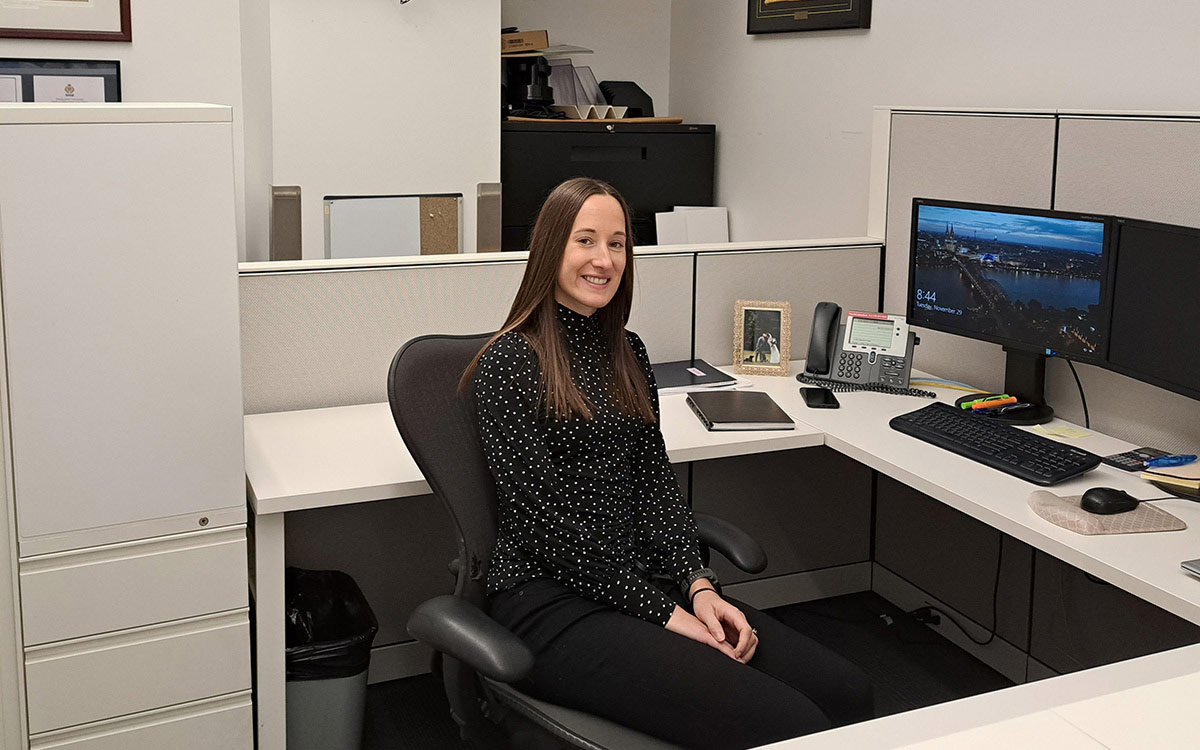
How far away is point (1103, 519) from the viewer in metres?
1.73

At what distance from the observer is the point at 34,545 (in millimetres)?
1724

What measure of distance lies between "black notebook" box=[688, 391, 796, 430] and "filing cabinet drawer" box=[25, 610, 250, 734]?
3.14ft

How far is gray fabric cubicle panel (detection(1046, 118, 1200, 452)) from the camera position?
2068 mm

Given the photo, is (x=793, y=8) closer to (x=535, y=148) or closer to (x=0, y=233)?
(x=535, y=148)

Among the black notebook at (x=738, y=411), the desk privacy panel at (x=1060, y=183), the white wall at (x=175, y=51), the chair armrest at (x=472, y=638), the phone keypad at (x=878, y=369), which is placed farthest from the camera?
the white wall at (x=175, y=51)

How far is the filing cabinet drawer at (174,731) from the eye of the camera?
1796 mm

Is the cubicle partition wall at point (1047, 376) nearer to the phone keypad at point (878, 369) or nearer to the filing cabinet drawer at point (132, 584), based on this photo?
the phone keypad at point (878, 369)

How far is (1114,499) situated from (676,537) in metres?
0.69

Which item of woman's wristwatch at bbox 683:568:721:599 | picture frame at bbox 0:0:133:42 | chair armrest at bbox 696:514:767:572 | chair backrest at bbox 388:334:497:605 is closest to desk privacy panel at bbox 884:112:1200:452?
chair armrest at bbox 696:514:767:572

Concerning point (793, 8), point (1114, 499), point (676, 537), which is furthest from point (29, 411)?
point (793, 8)

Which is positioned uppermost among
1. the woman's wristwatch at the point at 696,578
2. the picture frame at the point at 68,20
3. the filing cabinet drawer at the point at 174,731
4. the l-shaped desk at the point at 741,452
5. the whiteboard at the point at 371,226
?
the picture frame at the point at 68,20

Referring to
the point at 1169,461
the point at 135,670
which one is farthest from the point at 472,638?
the point at 1169,461

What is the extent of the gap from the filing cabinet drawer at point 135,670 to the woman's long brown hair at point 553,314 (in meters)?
0.60

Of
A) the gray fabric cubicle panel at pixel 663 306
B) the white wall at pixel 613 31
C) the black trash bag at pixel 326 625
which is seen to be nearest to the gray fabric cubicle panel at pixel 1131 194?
the gray fabric cubicle panel at pixel 663 306
